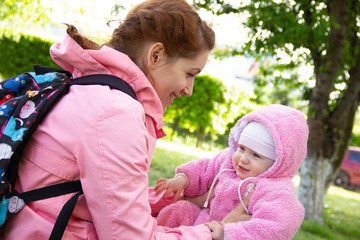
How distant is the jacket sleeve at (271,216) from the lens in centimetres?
175

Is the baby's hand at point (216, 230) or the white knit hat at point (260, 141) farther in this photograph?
the white knit hat at point (260, 141)

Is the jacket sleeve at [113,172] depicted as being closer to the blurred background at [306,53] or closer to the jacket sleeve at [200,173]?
the blurred background at [306,53]

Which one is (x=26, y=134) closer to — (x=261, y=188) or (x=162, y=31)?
(x=162, y=31)

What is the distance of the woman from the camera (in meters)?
1.33

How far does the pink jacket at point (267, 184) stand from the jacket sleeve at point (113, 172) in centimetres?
57

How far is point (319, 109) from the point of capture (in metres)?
5.97

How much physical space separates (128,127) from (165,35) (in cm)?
57

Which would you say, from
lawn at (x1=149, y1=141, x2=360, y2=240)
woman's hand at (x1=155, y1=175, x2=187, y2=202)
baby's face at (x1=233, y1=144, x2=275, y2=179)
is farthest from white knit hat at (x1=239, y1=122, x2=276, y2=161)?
lawn at (x1=149, y1=141, x2=360, y2=240)

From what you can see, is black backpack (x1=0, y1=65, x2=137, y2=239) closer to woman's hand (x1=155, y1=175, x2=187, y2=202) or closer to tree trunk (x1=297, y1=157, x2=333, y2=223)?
woman's hand (x1=155, y1=175, x2=187, y2=202)

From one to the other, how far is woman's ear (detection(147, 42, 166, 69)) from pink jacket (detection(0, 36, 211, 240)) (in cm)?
29

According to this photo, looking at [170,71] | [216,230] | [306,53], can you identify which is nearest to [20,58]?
[306,53]

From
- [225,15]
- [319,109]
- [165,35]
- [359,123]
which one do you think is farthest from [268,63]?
[359,123]

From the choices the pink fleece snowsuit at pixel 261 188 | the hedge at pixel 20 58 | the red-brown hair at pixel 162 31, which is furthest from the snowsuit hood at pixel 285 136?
the hedge at pixel 20 58

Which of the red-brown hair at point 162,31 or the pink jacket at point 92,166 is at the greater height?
the red-brown hair at point 162,31
